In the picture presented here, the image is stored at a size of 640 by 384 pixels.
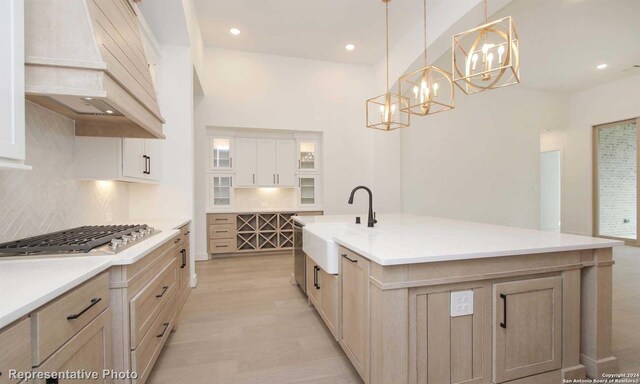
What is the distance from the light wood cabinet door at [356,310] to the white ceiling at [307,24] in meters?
3.47

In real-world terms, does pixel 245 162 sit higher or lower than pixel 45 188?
higher

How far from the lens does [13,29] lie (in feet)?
3.66

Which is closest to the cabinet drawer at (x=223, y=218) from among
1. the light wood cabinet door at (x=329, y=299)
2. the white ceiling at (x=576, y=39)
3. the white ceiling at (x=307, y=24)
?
the white ceiling at (x=307, y=24)

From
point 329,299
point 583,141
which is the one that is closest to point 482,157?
point 583,141

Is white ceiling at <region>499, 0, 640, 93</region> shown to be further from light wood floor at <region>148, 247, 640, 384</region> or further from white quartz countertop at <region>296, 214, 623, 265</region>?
light wood floor at <region>148, 247, 640, 384</region>

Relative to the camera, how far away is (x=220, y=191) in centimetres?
530

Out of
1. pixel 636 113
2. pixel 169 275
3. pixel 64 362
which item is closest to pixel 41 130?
pixel 169 275

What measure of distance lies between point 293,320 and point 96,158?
6.82 ft

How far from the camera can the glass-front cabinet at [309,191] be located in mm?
5648

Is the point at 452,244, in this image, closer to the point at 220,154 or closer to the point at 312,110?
the point at 312,110

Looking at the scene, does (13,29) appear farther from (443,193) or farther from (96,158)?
(443,193)

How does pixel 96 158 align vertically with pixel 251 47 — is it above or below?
below

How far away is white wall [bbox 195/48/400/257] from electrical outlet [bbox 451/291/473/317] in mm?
4105

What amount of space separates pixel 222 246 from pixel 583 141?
26.8ft
